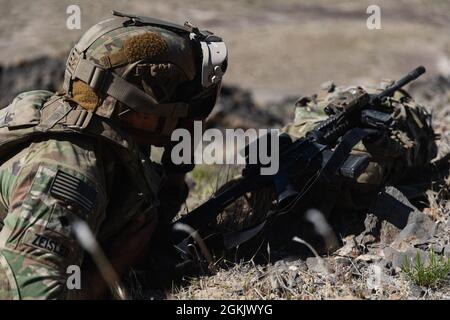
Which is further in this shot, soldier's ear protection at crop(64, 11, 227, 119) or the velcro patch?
soldier's ear protection at crop(64, 11, 227, 119)

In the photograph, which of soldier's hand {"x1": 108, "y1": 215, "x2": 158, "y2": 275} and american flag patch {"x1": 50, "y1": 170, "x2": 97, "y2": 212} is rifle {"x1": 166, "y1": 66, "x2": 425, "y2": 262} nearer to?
soldier's hand {"x1": 108, "y1": 215, "x2": 158, "y2": 275}

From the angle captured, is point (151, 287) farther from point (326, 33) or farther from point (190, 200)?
point (326, 33)

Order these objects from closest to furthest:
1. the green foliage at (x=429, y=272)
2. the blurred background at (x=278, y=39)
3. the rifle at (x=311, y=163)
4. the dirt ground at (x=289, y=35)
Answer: the green foliage at (x=429, y=272) < the rifle at (x=311, y=163) < the blurred background at (x=278, y=39) < the dirt ground at (x=289, y=35)

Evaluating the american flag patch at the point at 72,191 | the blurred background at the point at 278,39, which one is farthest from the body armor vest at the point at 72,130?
the blurred background at the point at 278,39

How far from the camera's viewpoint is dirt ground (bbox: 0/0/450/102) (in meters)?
19.0

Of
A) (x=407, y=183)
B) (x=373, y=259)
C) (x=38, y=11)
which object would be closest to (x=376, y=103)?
(x=407, y=183)

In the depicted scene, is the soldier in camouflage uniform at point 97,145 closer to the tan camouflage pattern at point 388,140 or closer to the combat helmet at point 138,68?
the combat helmet at point 138,68

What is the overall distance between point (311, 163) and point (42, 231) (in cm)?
172

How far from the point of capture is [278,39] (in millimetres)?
23688

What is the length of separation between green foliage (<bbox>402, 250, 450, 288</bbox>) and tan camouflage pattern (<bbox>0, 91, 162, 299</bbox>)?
1.39 m

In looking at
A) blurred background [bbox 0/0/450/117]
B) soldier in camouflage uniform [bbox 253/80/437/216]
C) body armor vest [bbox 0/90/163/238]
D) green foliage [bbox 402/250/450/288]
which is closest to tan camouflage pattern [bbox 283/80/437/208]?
soldier in camouflage uniform [bbox 253/80/437/216]

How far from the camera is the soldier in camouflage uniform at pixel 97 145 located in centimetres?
312

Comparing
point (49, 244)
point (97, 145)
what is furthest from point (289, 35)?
point (49, 244)

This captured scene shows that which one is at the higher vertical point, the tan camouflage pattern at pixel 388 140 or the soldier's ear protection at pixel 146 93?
the soldier's ear protection at pixel 146 93
